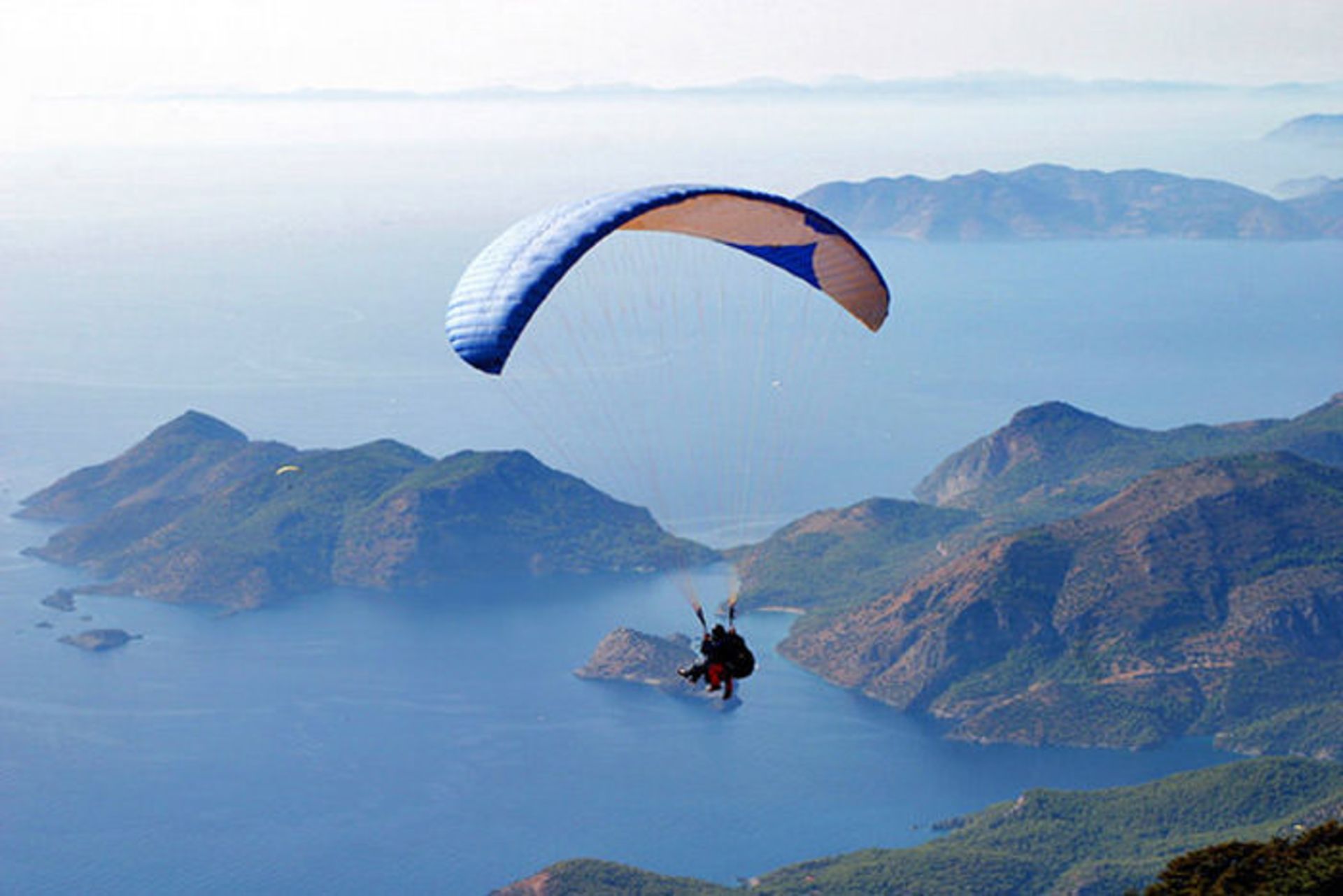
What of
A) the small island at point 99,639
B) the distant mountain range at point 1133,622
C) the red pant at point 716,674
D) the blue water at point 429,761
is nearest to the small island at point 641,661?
the blue water at point 429,761

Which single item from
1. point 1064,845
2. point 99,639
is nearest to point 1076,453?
point 1064,845

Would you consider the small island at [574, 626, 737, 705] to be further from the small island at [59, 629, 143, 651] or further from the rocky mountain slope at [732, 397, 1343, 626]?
the small island at [59, 629, 143, 651]

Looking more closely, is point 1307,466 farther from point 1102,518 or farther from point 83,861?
point 83,861

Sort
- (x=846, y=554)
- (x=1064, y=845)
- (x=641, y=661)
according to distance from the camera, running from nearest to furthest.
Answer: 1. (x=1064, y=845)
2. (x=641, y=661)
3. (x=846, y=554)

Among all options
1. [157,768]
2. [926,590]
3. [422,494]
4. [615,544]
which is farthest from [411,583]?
[926,590]

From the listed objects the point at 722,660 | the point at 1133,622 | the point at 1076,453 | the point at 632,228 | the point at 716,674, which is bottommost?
the point at 1133,622

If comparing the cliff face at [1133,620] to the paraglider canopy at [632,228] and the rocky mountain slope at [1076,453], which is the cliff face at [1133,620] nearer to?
the rocky mountain slope at [1076,453]

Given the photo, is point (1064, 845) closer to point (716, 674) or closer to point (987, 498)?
point (716, 674)
